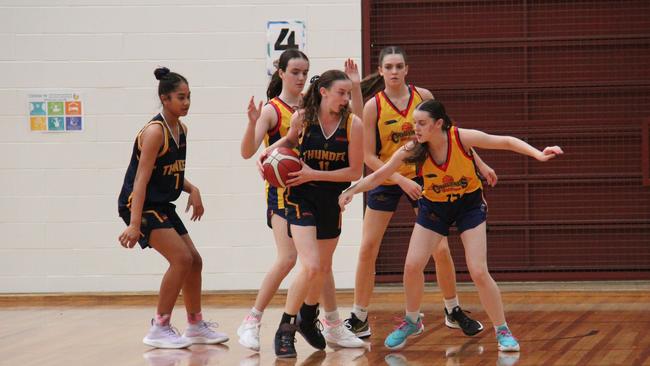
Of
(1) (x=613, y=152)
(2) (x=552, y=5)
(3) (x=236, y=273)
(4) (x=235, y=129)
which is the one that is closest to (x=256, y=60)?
(4) (x=235, y=129)

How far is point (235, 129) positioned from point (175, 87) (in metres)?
2.46

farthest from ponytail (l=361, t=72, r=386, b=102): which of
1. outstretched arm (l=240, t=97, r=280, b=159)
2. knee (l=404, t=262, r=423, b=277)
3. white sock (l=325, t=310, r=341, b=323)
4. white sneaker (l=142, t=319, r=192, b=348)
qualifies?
white sneaker (l=142, t=319, r=192, b=348)

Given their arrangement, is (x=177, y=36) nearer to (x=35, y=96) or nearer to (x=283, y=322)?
(x=35, y=96)

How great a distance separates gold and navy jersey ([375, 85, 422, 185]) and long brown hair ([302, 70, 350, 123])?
0.57m

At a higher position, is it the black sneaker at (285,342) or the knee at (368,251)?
the knee at (368,251)

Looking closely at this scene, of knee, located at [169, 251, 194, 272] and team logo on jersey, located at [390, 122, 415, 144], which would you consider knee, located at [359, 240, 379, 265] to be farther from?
knee, located at [169, 251, 194, 272]

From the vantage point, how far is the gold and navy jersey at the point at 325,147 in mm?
5215

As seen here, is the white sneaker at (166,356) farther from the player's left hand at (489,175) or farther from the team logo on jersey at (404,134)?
the player's left hand at (489,175)

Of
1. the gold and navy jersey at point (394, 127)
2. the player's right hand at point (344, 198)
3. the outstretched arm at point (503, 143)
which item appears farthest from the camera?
the gold and navy jersey at point (394, 127)

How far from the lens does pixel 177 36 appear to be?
8031 millimetres

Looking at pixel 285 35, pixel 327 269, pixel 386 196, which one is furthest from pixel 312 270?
pixel 285 35

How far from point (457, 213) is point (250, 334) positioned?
1.28 meters

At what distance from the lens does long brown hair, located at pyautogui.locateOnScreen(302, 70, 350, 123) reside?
5215 mm

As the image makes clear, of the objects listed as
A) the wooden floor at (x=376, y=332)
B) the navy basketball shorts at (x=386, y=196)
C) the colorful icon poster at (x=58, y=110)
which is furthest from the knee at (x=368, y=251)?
the colorful icon poster at (x=58, y=110)
